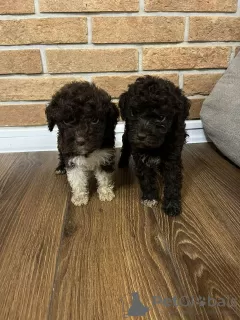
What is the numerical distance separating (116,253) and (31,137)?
132 centimetres

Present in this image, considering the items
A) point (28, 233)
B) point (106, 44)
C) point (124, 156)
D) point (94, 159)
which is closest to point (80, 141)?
point (94, 159)

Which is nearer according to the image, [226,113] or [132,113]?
[132,113]

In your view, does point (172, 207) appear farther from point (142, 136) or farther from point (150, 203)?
point (142, 136)

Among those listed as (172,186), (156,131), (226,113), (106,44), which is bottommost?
(172,186)

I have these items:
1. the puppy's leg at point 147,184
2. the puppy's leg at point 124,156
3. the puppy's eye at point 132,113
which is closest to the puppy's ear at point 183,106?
the puppy's eye at point 132,113

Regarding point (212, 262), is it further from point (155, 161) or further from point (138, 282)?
point (155, 161)

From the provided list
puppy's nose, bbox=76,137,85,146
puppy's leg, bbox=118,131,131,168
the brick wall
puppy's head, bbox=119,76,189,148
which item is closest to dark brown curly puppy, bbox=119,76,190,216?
puppy's head, bbox=119,76,189,148

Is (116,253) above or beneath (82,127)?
beneath

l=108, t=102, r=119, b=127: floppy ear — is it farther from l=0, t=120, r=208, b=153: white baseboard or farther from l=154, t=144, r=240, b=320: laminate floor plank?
l=0, t=120, r=208, b=153: white baseboard

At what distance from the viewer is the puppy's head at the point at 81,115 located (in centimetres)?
128

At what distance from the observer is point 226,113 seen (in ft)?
6.04

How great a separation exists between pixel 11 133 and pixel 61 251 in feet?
4.07

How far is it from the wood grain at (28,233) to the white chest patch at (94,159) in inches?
8.8

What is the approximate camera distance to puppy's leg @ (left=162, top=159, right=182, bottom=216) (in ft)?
4.63
